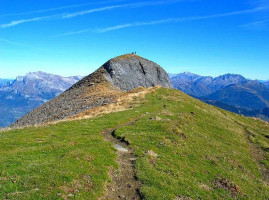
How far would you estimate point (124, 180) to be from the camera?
23.2 metres

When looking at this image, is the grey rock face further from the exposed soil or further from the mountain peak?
the exposed soil

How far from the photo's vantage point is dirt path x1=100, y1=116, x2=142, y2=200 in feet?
67.2

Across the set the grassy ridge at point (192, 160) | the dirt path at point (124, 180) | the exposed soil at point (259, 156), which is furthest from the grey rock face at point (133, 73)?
the dirt path at point (124, 180)

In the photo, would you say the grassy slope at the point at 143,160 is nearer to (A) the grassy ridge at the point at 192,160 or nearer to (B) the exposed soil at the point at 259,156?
(A) the grassy ridge at the point at 192,160

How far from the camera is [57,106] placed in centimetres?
8088

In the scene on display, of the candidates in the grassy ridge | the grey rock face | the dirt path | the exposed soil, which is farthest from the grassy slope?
the grey rock face

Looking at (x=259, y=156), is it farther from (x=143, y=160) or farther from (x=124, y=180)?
(x=124, y=180)

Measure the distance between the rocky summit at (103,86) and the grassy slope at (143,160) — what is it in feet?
87.4

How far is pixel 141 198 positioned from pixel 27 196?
9218mm

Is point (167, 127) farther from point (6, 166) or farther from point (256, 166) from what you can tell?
point (6, 166)

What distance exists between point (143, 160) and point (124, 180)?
472 centimetres

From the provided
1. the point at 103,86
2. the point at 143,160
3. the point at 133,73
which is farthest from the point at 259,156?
the point at 133,73

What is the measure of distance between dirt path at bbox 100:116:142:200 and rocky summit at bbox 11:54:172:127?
1508 inches

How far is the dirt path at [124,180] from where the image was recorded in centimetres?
2048
